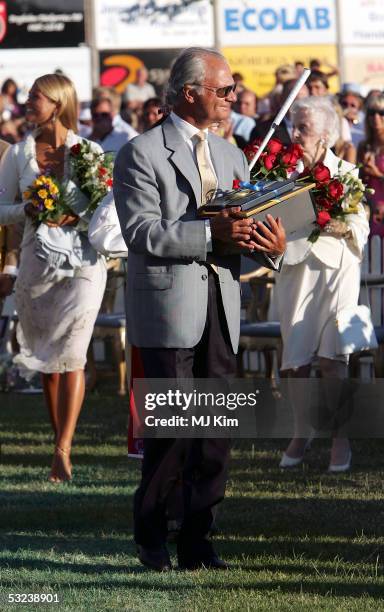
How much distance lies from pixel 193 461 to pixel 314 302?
326 cm

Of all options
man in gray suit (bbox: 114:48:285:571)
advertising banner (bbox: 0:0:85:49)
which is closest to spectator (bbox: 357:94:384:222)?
man in gray suit (bbox: 114:48:285:571)

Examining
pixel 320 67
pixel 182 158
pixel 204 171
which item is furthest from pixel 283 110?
pixel 320 67

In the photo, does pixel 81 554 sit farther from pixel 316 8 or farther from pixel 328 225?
pixel 316 8

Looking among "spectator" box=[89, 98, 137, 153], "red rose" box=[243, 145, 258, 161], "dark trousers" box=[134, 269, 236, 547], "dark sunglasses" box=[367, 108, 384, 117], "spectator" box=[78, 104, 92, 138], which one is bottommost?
"dark trousers" box=[134, 269, 236, 547]

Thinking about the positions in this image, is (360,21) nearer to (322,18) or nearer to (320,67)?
(322,18)

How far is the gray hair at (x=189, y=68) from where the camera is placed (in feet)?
21.5

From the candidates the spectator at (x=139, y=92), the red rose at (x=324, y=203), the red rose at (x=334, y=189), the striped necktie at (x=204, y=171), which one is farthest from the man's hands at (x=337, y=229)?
the spectator at (x=139, y=92)

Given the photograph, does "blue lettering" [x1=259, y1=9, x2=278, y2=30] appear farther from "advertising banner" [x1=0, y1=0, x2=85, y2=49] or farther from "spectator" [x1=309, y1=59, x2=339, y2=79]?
"advertising banner" [x1=0, y1=0, x2=85, y2=49]

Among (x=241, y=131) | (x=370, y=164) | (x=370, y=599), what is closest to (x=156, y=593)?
(x=370, y=599)

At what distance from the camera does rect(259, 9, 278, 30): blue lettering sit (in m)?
22.5

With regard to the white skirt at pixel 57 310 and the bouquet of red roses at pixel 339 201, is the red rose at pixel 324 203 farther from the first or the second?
the white skirt at pixel 57 310

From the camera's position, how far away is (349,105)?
16703 mm

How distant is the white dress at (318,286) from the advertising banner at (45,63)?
45.6 ft

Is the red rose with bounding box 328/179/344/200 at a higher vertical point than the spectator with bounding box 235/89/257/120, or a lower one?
lower
